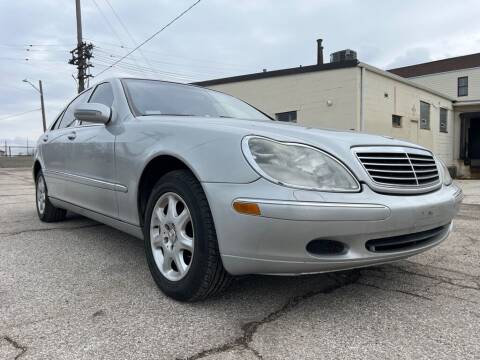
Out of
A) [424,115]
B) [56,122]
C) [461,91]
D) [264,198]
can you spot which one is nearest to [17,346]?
[264,198]

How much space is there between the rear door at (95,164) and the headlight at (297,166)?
4.56 ft

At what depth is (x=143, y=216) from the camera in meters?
2.90

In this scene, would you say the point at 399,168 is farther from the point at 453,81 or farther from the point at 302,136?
the point at 453,81

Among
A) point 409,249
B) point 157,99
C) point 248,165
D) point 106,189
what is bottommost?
point 409,249

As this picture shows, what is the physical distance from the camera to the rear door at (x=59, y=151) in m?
4.12

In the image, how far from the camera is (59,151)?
4.27m

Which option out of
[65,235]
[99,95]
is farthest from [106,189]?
[65,235]

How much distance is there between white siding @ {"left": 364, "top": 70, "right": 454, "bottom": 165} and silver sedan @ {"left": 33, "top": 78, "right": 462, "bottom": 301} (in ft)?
36.9

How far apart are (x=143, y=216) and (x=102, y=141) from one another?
81 cm

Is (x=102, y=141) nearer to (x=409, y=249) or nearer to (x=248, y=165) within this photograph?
(x=248, y=165)

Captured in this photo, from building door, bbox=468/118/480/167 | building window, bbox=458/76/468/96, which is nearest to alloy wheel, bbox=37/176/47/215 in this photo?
building door, bbox=468/118/480/167

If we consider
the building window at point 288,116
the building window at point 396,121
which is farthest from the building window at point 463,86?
the building window at point 288,116

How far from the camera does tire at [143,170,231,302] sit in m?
2.26

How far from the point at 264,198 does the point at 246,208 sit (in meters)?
0.11
